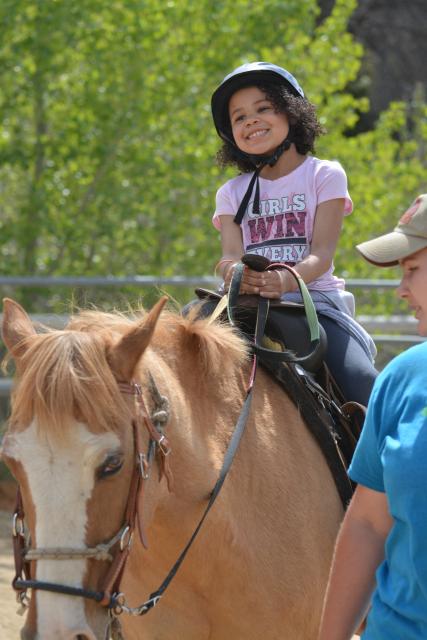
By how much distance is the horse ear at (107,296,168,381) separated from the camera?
274 centimetres

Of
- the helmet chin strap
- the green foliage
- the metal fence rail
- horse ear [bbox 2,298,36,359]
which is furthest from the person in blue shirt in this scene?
the green foliage

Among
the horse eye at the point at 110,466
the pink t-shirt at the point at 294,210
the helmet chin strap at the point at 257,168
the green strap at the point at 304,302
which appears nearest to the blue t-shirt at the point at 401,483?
the horse eye at the point at 110,466

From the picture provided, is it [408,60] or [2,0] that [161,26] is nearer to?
[2,0]


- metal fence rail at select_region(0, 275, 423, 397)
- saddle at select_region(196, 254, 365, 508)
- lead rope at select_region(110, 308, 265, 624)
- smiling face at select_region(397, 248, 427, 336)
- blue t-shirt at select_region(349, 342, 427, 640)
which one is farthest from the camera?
metal fence rail at select_region(0, 275, 423, 397)

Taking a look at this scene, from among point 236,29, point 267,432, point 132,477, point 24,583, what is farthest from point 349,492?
point 236,29

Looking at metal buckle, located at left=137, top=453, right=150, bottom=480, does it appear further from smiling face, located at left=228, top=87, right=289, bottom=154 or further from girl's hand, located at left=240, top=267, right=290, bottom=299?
smiling face, located at left=228, top=87, right=289, bottom=154

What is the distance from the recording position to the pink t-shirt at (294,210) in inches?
151

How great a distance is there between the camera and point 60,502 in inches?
98.0

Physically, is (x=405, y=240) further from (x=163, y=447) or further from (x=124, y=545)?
(x=124, y=545)

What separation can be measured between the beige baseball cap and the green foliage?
778 cm

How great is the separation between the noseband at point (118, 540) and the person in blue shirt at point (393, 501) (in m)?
0.57

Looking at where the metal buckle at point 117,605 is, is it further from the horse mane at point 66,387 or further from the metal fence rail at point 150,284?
the metal fence rail at point 150,284

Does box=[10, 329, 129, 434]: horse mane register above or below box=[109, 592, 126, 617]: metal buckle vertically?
above

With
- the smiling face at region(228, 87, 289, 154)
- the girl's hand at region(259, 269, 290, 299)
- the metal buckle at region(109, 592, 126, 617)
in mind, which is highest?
the smiling face at region(228, 87, 289, 154)
